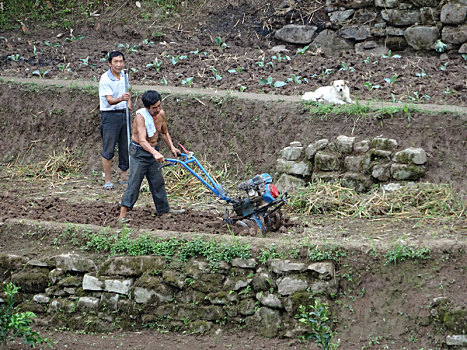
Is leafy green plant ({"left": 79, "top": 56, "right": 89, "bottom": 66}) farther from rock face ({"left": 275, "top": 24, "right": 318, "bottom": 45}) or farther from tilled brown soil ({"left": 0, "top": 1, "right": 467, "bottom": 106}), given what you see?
rock face ({"left": 275, "top": 24, "right": 318, "bottom": 45})

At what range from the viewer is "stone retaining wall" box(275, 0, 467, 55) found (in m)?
11.0

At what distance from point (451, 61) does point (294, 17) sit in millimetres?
2996

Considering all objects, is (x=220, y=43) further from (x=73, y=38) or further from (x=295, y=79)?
(x=73, y=38)

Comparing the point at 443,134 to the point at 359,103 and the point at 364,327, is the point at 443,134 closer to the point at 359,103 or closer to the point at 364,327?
the point at 359,103

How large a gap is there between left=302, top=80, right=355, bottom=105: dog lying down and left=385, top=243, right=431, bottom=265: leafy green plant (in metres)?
3.21

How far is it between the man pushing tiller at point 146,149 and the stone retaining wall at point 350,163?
170cm

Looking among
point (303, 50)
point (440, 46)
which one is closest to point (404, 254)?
point (440, 46)

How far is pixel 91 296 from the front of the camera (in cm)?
682

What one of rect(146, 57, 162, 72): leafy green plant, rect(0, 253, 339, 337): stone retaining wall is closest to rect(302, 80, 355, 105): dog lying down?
rect(146, 57, 162, 72): leafy green plant

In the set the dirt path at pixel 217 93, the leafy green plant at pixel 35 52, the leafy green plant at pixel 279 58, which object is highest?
the leafy green plant at pixel 35 52

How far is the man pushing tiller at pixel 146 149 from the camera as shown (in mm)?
7266

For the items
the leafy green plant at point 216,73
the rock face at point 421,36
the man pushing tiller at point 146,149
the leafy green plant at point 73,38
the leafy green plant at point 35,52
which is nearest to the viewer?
the man pushing tiller at point 146,149

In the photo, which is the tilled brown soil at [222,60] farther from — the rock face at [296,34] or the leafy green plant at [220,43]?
the rock face at [296,34]

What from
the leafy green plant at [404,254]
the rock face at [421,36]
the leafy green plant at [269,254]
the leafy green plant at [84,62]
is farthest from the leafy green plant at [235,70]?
the leafy green plant at [404,254]
